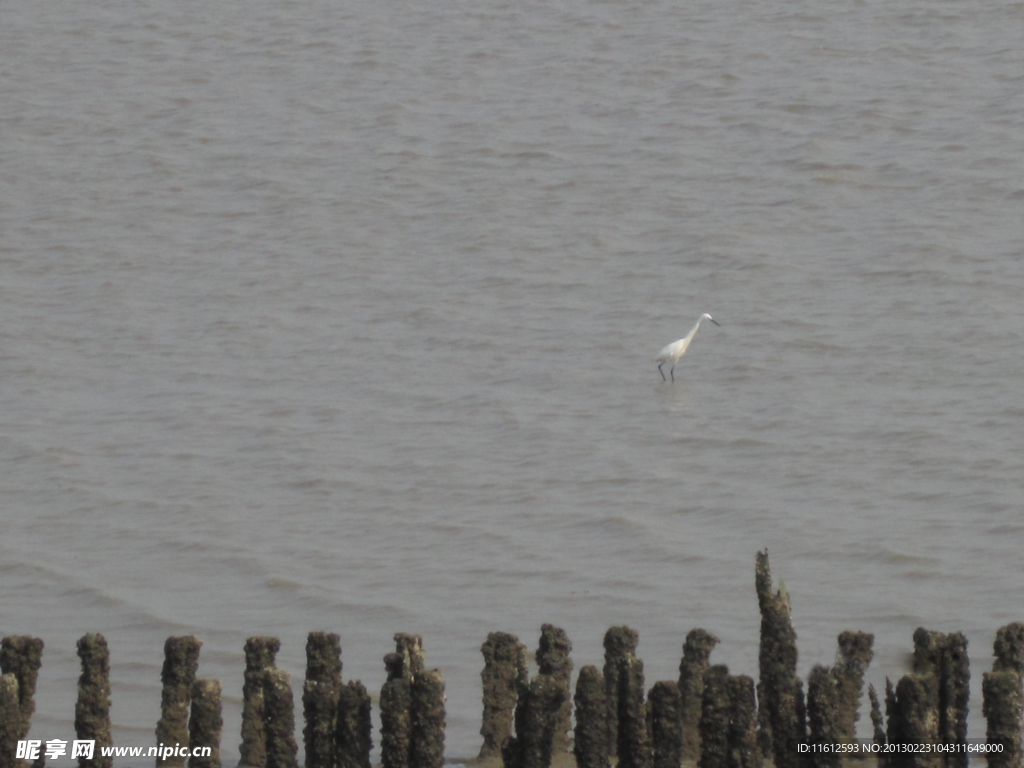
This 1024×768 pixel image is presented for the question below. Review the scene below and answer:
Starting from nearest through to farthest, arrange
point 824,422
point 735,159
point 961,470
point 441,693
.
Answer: point 441,693 → point 961,470 → point 824,422 → point 735,159

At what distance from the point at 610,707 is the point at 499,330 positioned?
8.58 m

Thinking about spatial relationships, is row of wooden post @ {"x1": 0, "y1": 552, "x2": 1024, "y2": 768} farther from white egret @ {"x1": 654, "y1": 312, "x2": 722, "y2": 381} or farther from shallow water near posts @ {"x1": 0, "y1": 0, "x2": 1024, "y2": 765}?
white egret @ {"x1": 654, "y1": 312, "x2": 722, "y2": 381}

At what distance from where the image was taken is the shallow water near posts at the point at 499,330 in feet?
30.6

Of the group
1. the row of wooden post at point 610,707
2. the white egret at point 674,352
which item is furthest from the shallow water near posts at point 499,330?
the row of wooden post at point 610,707

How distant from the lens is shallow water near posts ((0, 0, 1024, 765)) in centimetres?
932

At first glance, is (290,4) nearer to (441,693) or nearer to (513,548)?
(513,548)

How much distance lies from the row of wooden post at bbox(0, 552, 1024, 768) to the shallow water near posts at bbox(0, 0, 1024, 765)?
3.86 ft

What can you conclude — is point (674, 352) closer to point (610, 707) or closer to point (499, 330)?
point (499, 330)

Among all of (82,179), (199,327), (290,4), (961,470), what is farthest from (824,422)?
(290,4)

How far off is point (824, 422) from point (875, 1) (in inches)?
466

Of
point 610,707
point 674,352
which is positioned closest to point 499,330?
point 674,352

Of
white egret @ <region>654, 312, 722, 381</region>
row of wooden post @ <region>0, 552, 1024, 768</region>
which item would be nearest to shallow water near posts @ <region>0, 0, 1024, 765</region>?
white egret @ <region>654, 312, 722, 381</region>

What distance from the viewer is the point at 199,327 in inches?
591

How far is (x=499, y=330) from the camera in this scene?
1466 cm
